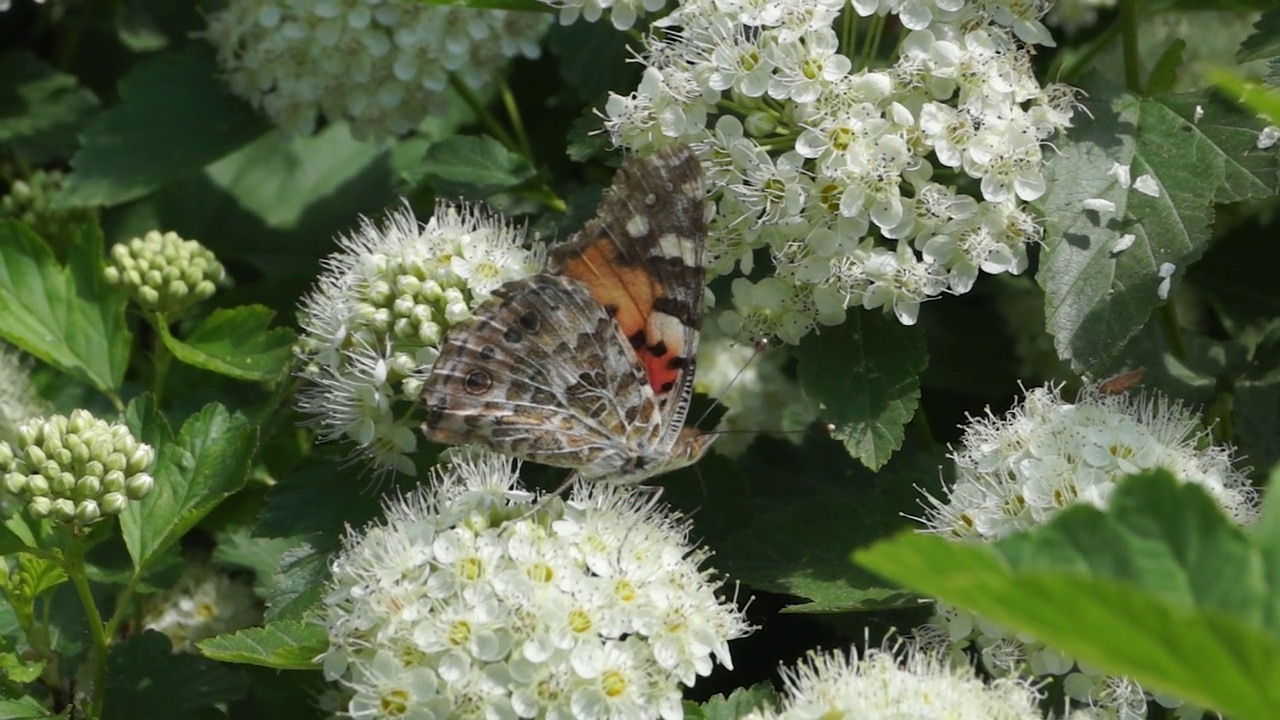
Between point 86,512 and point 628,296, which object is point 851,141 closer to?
point 628,296

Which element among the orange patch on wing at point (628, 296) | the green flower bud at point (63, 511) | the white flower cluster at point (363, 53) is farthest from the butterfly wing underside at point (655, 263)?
the white flower cluster at point (363, 53)

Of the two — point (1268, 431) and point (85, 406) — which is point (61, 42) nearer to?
point (85, 406)

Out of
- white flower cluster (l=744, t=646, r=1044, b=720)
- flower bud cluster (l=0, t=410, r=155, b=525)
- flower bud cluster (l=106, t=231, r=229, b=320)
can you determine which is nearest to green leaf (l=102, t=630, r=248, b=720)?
flower bud cluster (l=0, t=410, r=155, b=525)

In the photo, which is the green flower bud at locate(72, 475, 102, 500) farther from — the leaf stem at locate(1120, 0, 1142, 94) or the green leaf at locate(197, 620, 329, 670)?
the leaf stem at locate(1120, 0, 1142, 94)

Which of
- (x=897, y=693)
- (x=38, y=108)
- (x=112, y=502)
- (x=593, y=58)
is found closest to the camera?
(x=897, y=693)

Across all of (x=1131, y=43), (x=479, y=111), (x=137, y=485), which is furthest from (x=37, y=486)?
(x=1131, y=43)

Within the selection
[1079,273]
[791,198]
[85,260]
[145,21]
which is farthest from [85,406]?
[1079,273]
